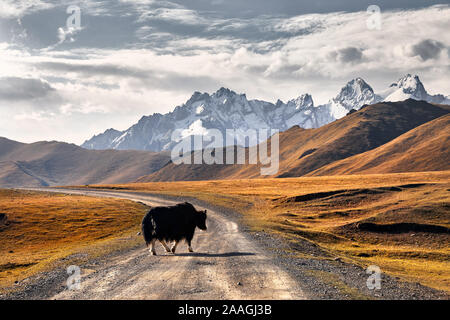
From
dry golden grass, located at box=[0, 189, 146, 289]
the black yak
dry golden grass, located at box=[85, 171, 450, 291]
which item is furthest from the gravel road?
dry golden grass, located at box=[85, 171, 450, 291]

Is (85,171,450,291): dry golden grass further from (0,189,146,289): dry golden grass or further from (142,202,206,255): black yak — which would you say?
(0,189,146,289): dry golden grass

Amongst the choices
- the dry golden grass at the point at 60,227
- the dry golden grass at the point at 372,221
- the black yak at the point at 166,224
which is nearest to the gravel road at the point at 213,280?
the black yak at the point at 166,224

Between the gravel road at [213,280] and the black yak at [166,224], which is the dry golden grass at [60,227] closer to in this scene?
the black yak at [166,224]

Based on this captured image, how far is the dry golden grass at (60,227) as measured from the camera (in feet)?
129

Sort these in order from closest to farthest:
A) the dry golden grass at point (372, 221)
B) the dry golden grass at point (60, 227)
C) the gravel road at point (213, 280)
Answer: the gravel road at point (213, 280)
the dry golden grass at point (372, 221)
the dry golden grass at point (60, 227)

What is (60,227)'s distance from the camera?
54.1 m

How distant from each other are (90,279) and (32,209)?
175 feet

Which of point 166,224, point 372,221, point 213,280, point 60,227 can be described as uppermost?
point 166,224

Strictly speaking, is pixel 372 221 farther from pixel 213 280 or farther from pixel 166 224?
pixel 213 280

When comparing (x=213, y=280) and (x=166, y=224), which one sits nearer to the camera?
(x=213, y=280)

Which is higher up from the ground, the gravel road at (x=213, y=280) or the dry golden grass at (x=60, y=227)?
the gravel road at (x=213, y=280)

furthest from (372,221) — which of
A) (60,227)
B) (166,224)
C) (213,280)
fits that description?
(60,227)
